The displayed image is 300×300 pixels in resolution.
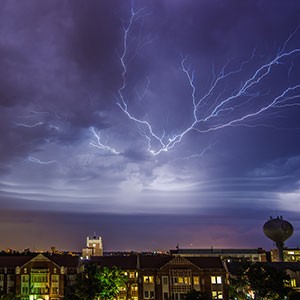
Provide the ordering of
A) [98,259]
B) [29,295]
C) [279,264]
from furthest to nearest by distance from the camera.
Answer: [279,264]
[98,259]
[29,295]

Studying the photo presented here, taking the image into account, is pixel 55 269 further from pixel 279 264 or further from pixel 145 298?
pixel 279 264

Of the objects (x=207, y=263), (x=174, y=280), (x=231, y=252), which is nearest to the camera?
(x=174, y=280)

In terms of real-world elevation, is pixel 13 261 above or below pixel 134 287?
above

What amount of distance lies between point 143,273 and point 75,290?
42.9 ft

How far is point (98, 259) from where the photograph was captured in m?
59.4

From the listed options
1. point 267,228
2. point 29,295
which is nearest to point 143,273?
point 29,295

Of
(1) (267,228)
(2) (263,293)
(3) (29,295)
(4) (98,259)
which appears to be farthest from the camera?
(1) (267,228)

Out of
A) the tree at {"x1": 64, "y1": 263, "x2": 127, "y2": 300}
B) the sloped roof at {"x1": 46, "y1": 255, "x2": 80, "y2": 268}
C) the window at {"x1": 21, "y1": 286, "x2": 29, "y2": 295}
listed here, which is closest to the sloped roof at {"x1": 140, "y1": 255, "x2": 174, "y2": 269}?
the tree at {"x1": 64, "y1": 263, "x2": 127, "y2": 300}

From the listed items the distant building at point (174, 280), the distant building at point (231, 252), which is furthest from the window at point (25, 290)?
the distant building at point (231, 252)

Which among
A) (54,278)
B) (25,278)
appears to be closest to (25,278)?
(25,278)

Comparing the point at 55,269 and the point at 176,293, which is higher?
the point at 55,269

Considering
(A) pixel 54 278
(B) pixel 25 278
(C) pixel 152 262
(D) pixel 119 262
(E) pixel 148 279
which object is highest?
(D) pixel 119 262

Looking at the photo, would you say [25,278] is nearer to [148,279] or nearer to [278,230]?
[148,279]

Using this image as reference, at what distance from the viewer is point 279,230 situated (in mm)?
86500
